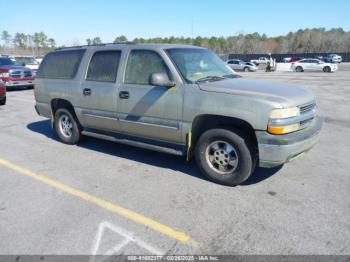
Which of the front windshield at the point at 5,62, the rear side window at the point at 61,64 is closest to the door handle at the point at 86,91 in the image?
the rear side window at the point at 61,64

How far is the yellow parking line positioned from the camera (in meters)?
3.13

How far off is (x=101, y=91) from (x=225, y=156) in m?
2.42

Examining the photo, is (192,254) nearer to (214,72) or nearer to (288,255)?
(288,255)

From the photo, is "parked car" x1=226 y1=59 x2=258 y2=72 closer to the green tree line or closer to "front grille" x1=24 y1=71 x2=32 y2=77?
"front grille" x1=24 y1=71 x2=32 y2=77

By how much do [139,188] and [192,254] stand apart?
1565 mm

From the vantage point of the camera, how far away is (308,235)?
3080mm

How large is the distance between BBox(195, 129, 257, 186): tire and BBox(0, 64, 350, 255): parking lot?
0.16 metres

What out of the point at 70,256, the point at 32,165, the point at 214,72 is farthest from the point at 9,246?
the point at 214,72

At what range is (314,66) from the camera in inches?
1436

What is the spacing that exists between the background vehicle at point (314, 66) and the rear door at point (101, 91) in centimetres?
3473

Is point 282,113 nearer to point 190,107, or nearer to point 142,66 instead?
point 190,107

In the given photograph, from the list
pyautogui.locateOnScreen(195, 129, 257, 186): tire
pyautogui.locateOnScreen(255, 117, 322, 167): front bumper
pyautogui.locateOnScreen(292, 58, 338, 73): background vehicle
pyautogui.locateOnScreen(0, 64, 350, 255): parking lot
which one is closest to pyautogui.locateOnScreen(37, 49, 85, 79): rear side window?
pyautogui.locateOnScreen(0, 64, 350, 255): parking lot

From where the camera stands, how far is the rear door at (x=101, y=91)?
516 centimetres

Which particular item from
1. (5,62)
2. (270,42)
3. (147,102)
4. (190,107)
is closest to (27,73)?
(5,62)
